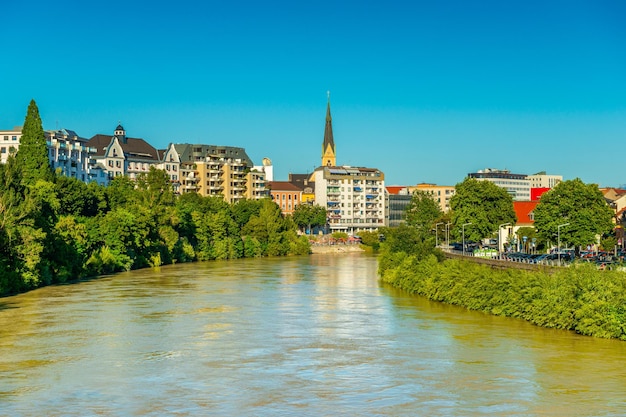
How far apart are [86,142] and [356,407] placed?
446 ft

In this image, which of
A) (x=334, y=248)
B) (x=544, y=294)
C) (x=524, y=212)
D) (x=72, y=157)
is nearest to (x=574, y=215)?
(x=524, y=212)

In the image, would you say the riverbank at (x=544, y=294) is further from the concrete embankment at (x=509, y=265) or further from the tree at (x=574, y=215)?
the tree at (x=574, y=215)

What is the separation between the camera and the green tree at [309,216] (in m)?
180

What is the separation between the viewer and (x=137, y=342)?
41.5m

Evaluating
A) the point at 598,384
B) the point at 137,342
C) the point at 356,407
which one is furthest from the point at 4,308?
the point at 598,384

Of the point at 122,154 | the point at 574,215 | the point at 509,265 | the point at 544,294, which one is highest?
the point at 122,154

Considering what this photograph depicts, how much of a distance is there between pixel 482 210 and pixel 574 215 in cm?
1946

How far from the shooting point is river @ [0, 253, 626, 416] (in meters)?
29.5

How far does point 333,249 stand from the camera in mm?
153250

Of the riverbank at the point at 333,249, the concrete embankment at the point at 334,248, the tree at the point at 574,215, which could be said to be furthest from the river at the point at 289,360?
the concrete embankment at the point at 334,248

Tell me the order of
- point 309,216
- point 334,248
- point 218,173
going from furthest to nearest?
1. point 309,216
2. point 218,173
3. point 334,248

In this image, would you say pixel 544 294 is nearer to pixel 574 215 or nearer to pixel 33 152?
pixel 574 215

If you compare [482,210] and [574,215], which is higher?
[482,210]

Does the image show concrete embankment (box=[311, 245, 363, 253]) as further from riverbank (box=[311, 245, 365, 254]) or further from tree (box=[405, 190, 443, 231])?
tree (box=[405, 190, 443, 231])
